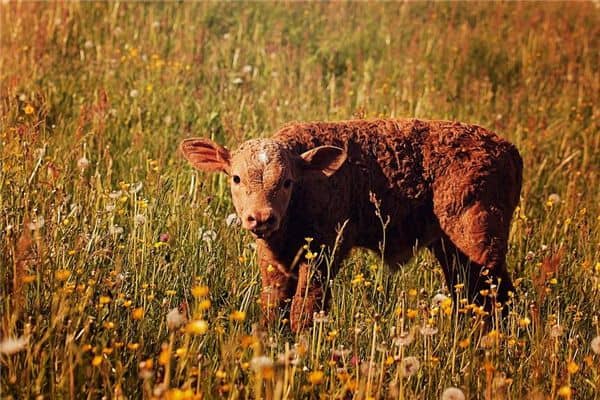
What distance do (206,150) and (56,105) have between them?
3010mm

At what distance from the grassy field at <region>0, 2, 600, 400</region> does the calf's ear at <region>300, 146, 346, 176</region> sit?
0.42 meters

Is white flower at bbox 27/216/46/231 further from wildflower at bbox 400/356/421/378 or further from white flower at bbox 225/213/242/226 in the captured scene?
wildflower at bbox 400/356/421/378

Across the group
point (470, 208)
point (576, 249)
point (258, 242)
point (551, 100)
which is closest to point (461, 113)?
point (551, 100)

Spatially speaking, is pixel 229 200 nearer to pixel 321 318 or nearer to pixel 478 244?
pixel 478 244

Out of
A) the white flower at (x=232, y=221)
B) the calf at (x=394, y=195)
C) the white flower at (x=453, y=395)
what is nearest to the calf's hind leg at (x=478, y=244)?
the calf at (x=394, y=195)

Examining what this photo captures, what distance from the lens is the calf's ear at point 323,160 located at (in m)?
5.17

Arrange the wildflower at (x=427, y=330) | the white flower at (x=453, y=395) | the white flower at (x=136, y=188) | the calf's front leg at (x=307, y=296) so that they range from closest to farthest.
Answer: the white flower at (x=453, y=395) < the wildflower at (x=427, y=330) < the calf's front leg at (x=307, y=296) < the white flower at (x=136, y=188)

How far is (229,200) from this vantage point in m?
6.54

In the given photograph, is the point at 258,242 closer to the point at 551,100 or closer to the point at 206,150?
the point at 206,150

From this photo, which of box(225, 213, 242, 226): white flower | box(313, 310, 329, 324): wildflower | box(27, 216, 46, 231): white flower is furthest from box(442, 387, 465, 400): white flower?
box(225, 213, 242, 226): white flower

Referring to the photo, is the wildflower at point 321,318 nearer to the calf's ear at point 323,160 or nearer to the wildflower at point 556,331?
the wildflower at point 556,331

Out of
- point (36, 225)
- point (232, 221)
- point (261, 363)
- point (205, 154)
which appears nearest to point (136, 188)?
point (205, 154)

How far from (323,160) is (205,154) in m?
0.65

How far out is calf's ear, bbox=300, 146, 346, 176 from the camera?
517 centimetres
